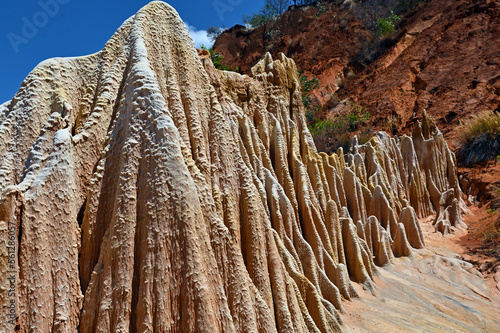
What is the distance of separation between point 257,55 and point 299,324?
1358 inches

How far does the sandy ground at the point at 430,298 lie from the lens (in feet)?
20.2

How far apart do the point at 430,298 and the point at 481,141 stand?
33.8 feet

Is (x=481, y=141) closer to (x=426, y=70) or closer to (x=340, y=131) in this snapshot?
(x=340, y=131)

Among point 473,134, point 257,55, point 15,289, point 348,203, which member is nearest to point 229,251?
point 15,289

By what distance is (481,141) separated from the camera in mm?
15445

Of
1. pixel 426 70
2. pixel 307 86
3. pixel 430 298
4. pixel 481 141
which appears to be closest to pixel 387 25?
pixel 426 70

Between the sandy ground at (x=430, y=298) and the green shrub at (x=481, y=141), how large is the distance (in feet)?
20.1

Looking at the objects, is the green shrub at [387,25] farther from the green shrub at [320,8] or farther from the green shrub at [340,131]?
the green shrub at [340,131]

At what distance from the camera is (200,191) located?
140 inches

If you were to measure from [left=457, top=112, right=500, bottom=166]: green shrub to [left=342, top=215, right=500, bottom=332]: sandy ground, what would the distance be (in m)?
6.14

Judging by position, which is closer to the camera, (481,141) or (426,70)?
(481,141)

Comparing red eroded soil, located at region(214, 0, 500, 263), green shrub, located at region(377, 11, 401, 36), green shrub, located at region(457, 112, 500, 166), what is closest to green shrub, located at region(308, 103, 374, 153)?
red eroded soil, located at region(214, 0, 500, 263)

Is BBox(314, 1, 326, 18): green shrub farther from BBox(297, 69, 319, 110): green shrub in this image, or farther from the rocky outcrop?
the rocky outcrop

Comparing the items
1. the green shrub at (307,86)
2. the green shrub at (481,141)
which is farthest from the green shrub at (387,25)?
the green shrub at (481,141)
